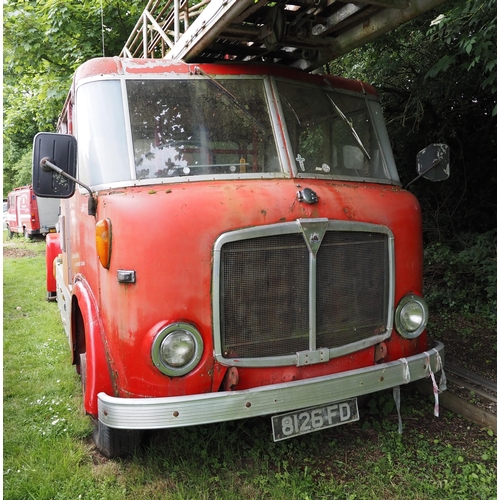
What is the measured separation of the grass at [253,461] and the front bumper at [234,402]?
628 mm

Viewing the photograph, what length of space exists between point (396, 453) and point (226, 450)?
3.88ft

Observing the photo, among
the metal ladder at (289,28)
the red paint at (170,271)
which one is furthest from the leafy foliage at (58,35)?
the red paint at (170,271)

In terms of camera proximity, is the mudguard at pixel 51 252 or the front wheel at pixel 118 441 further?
the mudguard at pixel 51 252

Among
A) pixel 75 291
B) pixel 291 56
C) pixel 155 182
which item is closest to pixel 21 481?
pixel 75 291

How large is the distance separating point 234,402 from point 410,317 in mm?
1418

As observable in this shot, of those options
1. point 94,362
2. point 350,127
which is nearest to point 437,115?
point 350,127

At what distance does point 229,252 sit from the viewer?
8.64ft

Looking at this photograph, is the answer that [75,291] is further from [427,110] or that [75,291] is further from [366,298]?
[427,110]

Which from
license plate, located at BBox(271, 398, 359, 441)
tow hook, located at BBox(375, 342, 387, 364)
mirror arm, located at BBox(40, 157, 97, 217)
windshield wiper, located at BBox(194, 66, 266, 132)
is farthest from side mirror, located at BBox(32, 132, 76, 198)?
tow hook, located at BBox(375, 342, 387, 364)

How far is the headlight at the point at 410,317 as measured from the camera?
10.4ft

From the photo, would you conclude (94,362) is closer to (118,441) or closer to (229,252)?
(118,441)

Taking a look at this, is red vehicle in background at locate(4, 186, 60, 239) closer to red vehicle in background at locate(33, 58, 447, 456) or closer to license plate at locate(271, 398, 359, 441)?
red vehicle in background at locate(33, 58, 447, 456)

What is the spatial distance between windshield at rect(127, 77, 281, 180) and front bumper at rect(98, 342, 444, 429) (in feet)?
4.38

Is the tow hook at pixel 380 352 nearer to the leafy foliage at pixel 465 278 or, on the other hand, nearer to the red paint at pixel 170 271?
the red paint at pixel 170 271
